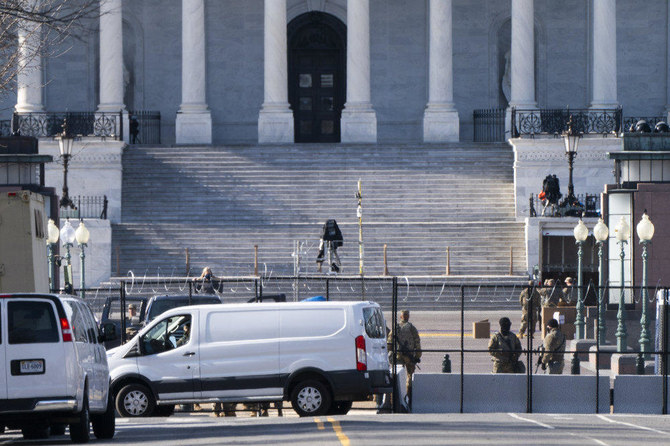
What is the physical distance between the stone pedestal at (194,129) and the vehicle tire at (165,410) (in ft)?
106

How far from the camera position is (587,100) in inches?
2569

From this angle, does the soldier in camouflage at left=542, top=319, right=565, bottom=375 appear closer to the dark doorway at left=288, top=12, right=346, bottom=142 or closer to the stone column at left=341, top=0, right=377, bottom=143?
the stone column at left=341, top=0, right=377, bottom=143

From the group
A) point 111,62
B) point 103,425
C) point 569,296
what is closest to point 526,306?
point 569,296

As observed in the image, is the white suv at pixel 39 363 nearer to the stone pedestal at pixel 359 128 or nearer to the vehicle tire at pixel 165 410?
the vehicle tire at pixel 165 410

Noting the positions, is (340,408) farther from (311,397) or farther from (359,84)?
(359,84)

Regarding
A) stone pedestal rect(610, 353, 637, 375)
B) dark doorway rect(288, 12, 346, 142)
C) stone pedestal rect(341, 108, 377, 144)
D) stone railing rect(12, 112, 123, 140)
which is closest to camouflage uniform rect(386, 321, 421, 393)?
stone pedestal rect(610, 353, 637, 375)

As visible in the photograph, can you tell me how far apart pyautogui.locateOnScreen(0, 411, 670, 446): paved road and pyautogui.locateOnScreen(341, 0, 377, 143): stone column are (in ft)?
111

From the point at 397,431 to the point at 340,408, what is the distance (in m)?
5.49

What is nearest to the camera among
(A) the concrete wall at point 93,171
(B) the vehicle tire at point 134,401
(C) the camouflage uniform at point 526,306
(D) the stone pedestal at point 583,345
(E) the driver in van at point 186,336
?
(E) the driver in van at point 186,336

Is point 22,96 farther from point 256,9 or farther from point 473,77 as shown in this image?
point 473,77

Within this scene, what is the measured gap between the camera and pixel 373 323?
26000 millimetres

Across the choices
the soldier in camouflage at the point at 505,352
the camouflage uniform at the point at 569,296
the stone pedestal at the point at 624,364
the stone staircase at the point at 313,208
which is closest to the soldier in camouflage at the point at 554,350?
the soldier in camouflage at the point at 505,352

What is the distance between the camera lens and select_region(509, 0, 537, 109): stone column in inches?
2318

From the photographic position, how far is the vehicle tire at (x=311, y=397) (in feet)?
83.9
